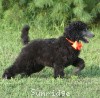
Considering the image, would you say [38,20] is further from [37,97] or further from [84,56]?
[37,97]

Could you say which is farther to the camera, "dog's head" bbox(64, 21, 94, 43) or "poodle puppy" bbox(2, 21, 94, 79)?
"dog's head" bbox(64, 21, 94, 43)

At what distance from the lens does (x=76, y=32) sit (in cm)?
838

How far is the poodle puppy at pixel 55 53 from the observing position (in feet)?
27.0

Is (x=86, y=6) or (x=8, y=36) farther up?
(x=86, y=6)

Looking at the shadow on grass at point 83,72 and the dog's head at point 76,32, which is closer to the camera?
the dog's head at point 76,32

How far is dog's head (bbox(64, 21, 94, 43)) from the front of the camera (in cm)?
834

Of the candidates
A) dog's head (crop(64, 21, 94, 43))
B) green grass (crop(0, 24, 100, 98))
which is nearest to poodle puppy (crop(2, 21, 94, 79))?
dog's head (crop(64, 21, 94, 43))

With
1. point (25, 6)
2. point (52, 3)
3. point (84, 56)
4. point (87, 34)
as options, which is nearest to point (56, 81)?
point (87, 34)

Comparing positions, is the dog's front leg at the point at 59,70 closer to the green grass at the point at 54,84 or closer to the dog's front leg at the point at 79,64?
the green grass at the point at 54,84

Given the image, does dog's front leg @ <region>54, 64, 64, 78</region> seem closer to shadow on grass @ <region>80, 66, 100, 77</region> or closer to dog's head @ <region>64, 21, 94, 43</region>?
dog's head @ <region>64, 21, 94, 43</region>

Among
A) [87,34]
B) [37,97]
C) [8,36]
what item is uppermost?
[87,34]

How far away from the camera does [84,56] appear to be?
10.8 m

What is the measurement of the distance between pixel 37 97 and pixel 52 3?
238 inches

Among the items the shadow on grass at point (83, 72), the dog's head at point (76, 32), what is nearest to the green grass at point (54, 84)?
the shadow on grass at point (83, 72)
